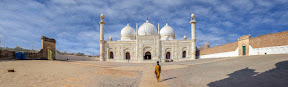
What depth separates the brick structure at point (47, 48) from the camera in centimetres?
1850

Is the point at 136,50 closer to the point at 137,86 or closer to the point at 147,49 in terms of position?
the point at 147,49

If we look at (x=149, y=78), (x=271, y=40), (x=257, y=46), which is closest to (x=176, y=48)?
(x=257, y=46)

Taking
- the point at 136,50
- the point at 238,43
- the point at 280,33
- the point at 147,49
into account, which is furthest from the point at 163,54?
the point at 280,33

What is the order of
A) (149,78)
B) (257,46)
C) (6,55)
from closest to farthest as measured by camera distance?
1. (149,78)
2. (6,55)
3. (257,46)

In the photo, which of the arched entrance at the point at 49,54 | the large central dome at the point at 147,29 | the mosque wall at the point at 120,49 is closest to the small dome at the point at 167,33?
the large central dome at the point at 147,29

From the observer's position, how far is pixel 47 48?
19219 mm

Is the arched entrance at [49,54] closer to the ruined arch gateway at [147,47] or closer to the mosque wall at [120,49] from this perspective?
the ruined arch gateway at [147,47]

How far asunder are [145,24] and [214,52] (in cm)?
1922

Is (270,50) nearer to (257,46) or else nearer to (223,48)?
(257,46)

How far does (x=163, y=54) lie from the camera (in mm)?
33344

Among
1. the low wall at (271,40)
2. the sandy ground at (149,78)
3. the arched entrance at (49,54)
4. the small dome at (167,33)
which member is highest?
the small dome at (167,33)

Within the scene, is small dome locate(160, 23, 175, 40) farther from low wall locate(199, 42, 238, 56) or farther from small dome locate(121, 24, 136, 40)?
low wall locate(199, 42, 238, 56)

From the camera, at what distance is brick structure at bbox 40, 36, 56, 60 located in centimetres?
1850

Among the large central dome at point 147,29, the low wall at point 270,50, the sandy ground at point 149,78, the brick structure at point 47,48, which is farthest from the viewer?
the large central dome at point 147,29
